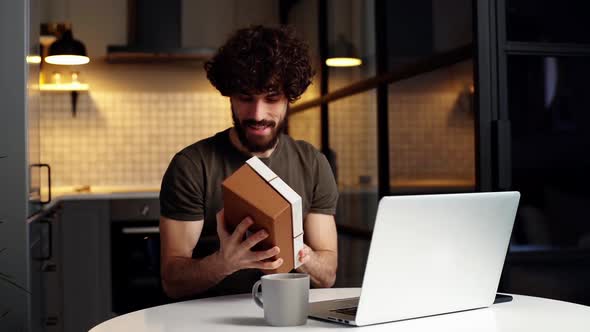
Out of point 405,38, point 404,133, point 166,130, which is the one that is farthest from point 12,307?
point 166,130

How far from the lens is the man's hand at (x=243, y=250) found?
4.67 feet

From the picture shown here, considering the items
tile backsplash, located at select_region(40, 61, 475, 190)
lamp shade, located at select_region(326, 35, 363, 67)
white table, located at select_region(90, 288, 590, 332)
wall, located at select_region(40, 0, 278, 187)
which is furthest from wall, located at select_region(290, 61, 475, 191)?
wall, located at select_region(40, 0, 278, 187)

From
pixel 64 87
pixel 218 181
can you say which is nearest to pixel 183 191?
pixel 218 181

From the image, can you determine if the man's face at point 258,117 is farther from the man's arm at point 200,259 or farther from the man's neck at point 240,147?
the man's arm at point 200,259

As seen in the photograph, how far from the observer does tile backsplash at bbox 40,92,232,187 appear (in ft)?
16.6

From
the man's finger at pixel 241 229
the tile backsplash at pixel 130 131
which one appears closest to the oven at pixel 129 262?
the tile backsplash at pixel 130 131

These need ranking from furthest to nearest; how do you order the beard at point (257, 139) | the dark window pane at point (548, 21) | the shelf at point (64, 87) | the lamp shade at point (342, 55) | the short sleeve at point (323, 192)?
the shelf at point (64, 87)
the lamp shade at point (342, 55)
the dark window pane at point (548, 21)
the short sleeve at point (323, 192)
the beard at point (257, 139)

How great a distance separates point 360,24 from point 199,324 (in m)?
2.66

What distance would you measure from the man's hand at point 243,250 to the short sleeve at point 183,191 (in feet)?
1.55

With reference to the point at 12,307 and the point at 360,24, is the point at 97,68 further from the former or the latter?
the point at 12,307

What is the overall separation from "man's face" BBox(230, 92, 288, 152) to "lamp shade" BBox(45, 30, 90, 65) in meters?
2.42

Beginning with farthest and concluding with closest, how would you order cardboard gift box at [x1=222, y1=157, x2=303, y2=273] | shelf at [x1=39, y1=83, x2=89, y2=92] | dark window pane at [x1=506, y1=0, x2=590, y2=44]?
1. shelf at [x1=39, y1=83, x2=89, y2=92]
2. dark window pane at [x1=506, y1=0, x2=590, y2=44]
3. cardboard gift box at [x1=222, y1=157, x2=303, y2=273]

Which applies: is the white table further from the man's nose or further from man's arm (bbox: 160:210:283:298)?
the man's nose

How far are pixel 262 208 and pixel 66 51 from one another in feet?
10.4
